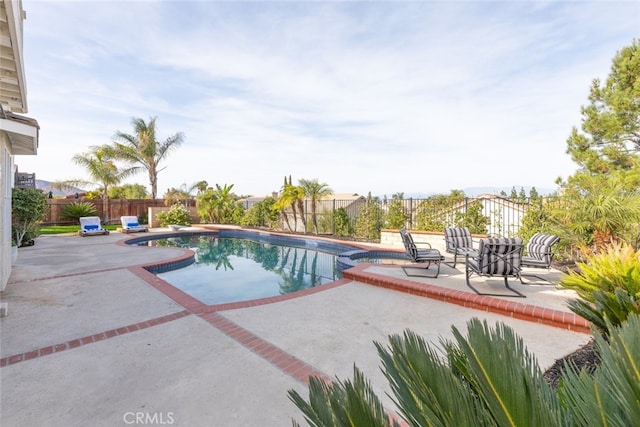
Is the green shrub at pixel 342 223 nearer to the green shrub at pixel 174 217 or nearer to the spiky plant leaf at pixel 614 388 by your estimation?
the green shrub at pixel 174 217

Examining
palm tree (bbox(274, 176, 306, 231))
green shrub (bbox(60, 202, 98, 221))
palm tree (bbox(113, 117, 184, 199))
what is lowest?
green shrub (bbox(60, 202, 98, 221))

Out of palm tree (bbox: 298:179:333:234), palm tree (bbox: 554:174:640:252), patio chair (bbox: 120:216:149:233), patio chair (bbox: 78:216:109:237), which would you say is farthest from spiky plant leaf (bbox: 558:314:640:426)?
patio chair (bbox: 120:216:149:233)

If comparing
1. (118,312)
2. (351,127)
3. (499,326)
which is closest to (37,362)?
(118,312)

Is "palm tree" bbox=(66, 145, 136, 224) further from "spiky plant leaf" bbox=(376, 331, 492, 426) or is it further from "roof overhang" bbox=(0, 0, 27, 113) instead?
"spiky plant leaf" bbox=(376, 331, 492, 426)

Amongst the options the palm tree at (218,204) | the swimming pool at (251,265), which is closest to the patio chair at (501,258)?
the swimming pool at (251,265)

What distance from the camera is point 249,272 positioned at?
364 inches

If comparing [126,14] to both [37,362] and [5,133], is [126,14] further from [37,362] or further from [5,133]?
[37,362]

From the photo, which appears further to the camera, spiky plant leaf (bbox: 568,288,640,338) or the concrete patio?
the concrete patio

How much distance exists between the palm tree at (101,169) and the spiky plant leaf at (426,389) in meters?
26.5

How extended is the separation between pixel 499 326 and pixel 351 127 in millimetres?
20255

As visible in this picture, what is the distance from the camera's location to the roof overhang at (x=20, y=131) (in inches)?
227

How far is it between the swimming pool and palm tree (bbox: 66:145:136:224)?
1002 cm

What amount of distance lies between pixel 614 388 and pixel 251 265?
10089 mm

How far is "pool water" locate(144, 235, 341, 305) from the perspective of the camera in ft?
23.7
